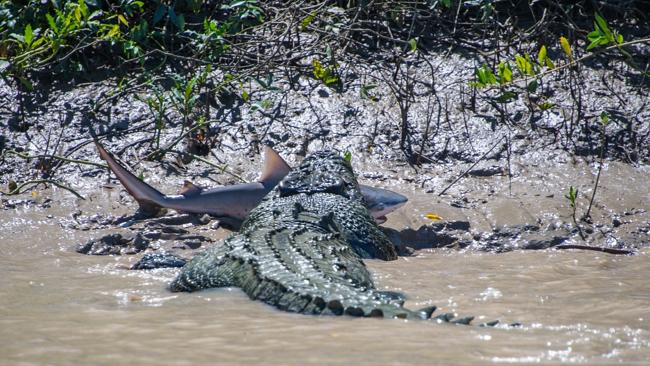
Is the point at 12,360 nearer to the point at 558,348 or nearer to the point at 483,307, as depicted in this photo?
the point at 558,348

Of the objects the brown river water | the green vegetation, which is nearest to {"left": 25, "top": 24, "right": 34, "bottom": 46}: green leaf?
the green vegetation

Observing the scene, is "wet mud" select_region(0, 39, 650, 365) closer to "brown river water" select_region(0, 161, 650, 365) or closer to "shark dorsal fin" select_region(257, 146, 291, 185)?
"brown river water" select_region(0, 161, 650, 365)

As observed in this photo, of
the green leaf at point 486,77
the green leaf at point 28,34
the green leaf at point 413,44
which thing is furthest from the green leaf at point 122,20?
the green leaf at point 486,77

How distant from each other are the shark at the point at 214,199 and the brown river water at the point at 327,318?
0.19 metres

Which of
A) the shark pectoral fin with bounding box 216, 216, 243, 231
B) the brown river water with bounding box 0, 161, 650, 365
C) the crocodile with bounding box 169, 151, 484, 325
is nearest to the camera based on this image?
the brown river water with bounding box 0, 161, 650, 365

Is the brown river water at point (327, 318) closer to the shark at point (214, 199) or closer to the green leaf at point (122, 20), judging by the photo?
the shark at point (214, 199)

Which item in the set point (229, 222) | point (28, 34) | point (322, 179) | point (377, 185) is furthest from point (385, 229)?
point (28, 34)

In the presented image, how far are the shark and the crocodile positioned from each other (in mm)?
133

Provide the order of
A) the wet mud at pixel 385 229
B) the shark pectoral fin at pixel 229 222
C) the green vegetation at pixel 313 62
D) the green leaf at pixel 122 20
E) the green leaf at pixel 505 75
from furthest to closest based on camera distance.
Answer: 1. the green leaf at pixel 122 20
2. the green vegetation at pixel 313 62
3. the green leaf at pixel 505 75
4. the shark pectoral fin at pixel 229 222
5. the wet mud at pixel 385 229

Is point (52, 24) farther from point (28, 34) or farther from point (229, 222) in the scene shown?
point (229, 222)

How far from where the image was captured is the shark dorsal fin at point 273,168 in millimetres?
6469

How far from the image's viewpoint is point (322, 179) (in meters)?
6.34

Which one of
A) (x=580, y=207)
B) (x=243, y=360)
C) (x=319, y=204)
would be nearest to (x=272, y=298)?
(x=243, y=360)

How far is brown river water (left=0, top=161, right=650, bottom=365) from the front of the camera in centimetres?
302
